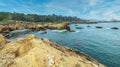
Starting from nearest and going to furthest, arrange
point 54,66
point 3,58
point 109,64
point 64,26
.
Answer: point 54,66
point 3,58
point 109,64
point 64,26

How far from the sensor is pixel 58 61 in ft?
30.5

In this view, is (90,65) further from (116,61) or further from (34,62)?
(116,61)

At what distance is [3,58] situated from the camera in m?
11.2

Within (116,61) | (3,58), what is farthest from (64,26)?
(3,58)

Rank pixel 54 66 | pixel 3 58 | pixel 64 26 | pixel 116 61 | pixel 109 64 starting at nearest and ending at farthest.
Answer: pixel 54 66 → pixel 3 58 → pixel 109 64 → pixel 116 61 → pixel 64 26

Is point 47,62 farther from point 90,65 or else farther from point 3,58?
point 3,58

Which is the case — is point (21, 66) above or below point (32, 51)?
below

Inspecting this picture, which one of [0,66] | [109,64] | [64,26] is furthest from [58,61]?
[64,26]

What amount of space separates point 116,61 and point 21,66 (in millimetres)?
19436

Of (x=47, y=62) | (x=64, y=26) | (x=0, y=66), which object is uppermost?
(x=47, y=62)

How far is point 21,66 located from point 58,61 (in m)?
2.51

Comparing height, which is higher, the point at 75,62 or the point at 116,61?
the point at 75,62

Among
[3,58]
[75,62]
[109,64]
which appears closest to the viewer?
[75,62]

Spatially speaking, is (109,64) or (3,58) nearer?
(3,58)
